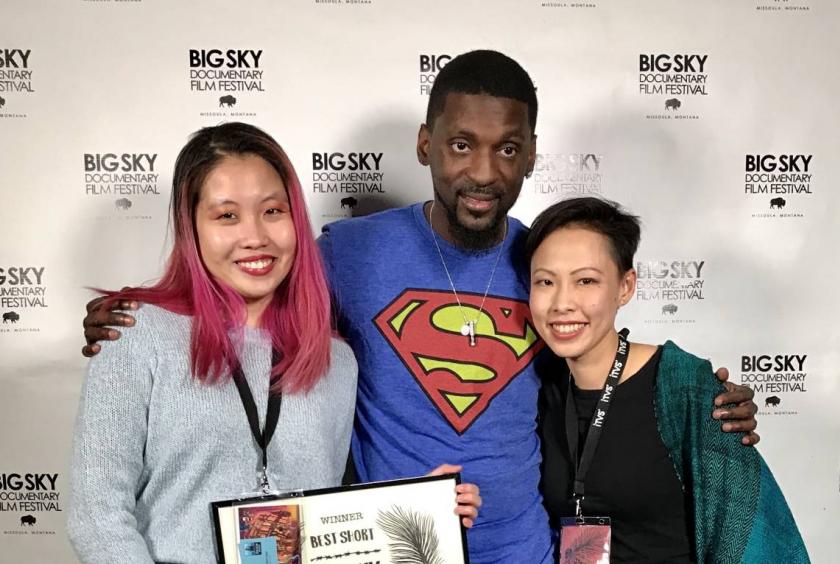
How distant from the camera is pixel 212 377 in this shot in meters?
1.43

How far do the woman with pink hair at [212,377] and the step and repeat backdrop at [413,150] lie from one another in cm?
123

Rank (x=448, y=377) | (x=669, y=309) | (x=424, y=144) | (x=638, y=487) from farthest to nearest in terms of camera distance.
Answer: (x=669, y=309), (x=424, y=144), (x=448, y=377), (x=638, y=487)

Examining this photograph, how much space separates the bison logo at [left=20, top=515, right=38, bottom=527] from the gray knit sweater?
68.3 inches

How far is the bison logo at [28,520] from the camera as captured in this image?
2.81 metres

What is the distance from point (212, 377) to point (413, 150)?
1.60 meters

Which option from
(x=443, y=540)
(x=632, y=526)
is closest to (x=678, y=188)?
(x=632, y=526)

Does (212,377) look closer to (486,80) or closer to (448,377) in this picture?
(448,377)

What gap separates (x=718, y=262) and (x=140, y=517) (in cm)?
243

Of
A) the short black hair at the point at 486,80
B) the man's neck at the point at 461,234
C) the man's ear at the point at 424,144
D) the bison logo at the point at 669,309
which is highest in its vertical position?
the short black hair at the point at 486,80

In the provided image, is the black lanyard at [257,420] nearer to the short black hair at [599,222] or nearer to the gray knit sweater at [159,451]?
the gray knit sweater at [159,451]

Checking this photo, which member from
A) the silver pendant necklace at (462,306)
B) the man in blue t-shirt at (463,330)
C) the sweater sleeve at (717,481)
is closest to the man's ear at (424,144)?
the man in blue t-shirt at (463,330)

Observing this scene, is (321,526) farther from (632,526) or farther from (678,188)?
(678,188)

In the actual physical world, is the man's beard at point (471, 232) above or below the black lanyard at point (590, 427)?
above

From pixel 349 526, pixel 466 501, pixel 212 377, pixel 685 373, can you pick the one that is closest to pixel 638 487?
pixel 685 373
